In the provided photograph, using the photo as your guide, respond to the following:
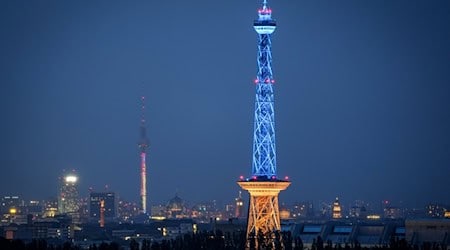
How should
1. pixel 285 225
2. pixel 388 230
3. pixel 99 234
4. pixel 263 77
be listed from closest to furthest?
pixel 263 77 → pixel 388 230 → pixel 285 225 → pixel 99 234

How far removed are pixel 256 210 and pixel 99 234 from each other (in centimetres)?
8190

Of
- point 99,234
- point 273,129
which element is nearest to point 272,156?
point 273,129

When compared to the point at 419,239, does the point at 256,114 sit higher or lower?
higher

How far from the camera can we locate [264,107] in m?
115

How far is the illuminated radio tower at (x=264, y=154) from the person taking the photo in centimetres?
11512

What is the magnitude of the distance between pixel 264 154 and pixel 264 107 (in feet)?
9.92

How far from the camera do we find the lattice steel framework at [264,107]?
115062mm

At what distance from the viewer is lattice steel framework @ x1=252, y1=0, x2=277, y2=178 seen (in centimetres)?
11506

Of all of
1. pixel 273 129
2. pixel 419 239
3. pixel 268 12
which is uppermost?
pixel 268 12

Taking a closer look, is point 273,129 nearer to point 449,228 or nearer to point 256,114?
point 256,114

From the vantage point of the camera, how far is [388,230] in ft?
403

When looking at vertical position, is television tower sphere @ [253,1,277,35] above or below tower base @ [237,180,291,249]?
above

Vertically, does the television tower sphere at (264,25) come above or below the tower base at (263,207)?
above

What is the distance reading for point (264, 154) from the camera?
116m
